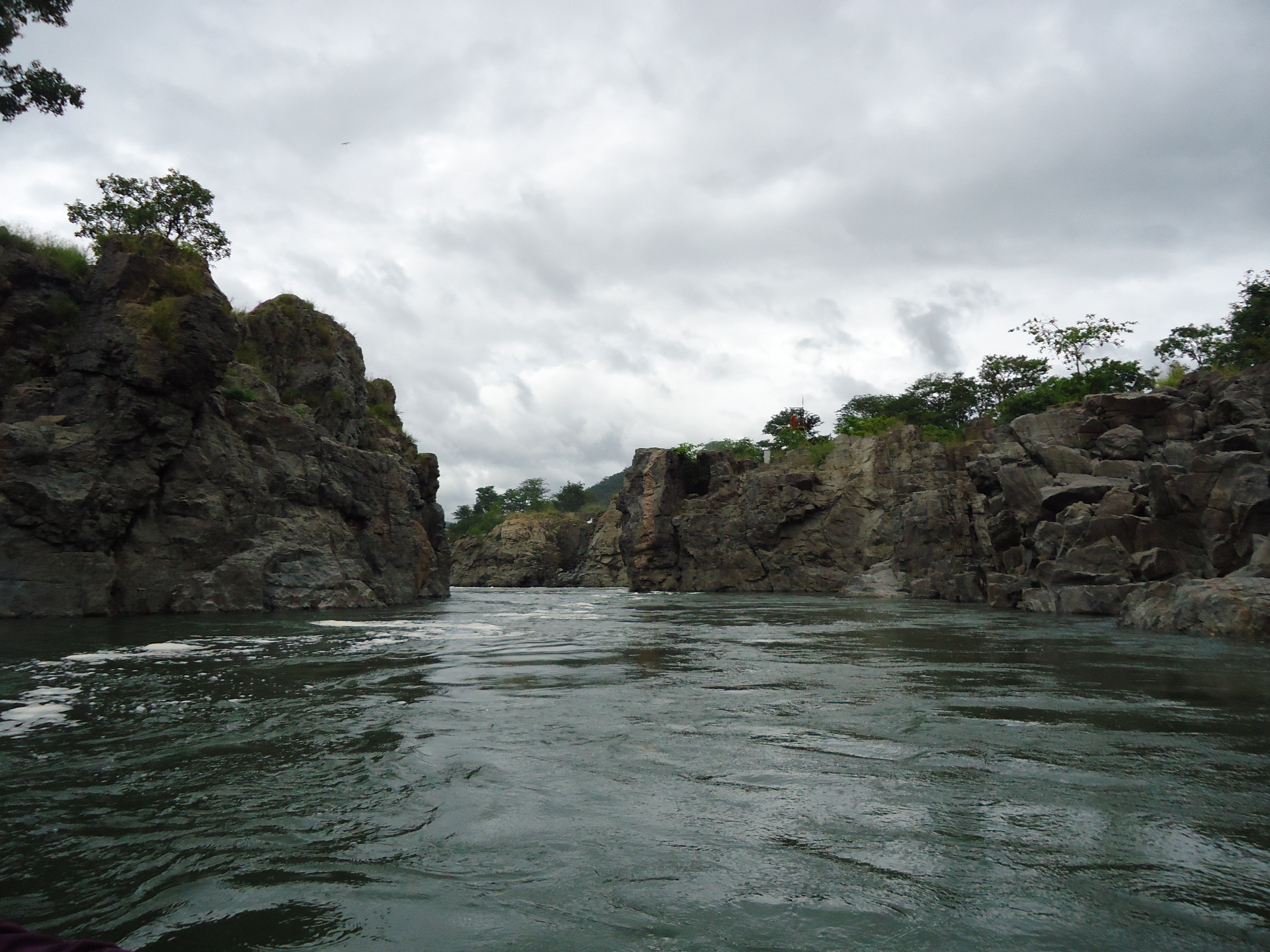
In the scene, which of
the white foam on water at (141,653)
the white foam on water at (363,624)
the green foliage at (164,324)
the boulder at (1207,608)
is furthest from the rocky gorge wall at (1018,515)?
the green foliage at (164,324)

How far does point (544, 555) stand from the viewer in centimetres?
6431

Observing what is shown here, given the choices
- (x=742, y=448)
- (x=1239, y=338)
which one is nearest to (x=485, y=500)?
(x=742, y=448)

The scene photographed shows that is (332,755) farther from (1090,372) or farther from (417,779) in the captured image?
(1090,372)

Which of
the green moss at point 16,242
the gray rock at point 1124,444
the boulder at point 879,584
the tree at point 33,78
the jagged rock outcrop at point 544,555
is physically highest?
the green moss at point 16,242

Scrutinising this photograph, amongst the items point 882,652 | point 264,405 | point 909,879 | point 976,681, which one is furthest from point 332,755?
point 264,405

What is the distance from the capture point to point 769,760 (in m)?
4.07

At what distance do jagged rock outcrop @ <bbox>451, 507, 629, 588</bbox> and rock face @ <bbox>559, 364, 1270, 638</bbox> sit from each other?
1198 centimetres

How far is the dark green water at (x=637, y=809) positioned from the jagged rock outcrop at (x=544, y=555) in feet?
172

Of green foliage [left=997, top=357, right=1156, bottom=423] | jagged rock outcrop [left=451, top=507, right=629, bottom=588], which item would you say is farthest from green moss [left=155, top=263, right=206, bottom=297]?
jagged rock outcrop [left=451, top=507, right=629, bottom=588]

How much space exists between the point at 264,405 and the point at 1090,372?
36.0 m

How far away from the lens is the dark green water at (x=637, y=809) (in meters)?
2.27

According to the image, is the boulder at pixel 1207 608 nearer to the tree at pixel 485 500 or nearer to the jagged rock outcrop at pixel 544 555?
the jagged rock outcrop at pixel 544 555

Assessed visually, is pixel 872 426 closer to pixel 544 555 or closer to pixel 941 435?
pixel 941 435

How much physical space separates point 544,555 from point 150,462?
47.9 m
